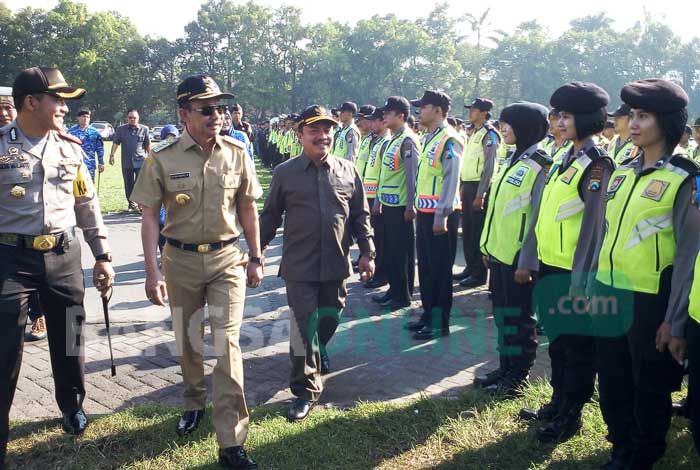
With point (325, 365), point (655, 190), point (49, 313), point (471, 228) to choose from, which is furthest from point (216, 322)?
point (471, 228)

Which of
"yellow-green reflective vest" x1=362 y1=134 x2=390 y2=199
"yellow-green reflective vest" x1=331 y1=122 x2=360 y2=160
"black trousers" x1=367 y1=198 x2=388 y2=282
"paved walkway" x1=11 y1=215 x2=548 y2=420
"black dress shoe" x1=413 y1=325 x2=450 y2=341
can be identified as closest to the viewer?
"paved walkway" x1=11 y1=215 x2=548 y2=420

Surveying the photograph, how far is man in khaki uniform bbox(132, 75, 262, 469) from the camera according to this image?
348 cm

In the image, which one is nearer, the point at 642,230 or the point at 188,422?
the point at 642,230

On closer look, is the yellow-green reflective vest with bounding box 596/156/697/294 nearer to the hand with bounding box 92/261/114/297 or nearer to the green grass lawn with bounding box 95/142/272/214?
the hand with bounding box 92/261/114/297

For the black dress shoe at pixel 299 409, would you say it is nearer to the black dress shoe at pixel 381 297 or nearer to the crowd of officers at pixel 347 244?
the crowd of officers at pixel 347 244

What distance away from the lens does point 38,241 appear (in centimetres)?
345

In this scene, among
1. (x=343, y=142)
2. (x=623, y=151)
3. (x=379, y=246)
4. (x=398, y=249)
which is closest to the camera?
(x=398, y=249)

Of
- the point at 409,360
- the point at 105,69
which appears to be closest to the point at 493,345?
the point at 409,360

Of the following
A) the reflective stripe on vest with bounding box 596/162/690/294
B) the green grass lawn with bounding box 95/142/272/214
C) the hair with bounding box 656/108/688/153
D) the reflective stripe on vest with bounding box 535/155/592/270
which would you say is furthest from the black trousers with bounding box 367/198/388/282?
the green grass lawn with bounding box 95/142/272/214

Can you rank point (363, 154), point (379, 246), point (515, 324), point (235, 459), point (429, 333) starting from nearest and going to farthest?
point (235, 459) < point (515, 324) < point (429, 333) < point (379, 246) < point (363, 154)

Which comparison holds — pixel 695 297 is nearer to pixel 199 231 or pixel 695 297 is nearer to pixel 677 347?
pixel 677 347

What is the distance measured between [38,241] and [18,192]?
29 centimetres

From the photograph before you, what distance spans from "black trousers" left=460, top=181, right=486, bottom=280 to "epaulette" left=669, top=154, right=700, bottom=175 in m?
4.78

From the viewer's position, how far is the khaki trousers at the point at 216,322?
134 inches
